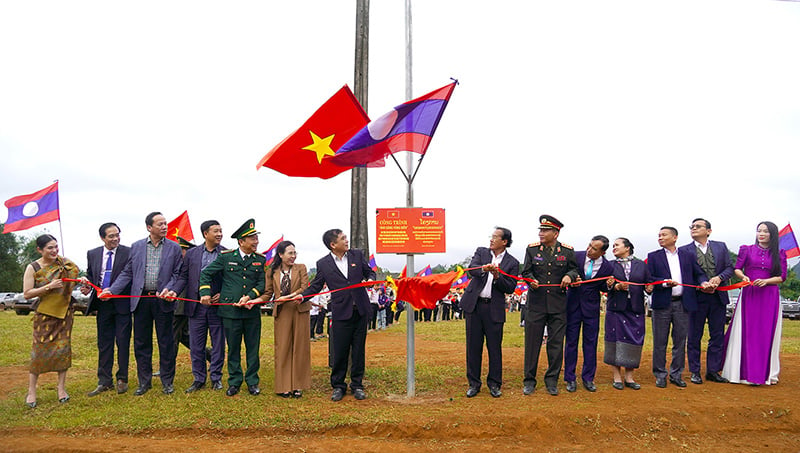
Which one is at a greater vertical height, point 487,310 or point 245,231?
point 245,231

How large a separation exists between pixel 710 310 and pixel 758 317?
2.27 feet

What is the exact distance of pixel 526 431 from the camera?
5.79 meters

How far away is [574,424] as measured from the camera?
5.90m

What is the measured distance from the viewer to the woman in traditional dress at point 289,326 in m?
7.12

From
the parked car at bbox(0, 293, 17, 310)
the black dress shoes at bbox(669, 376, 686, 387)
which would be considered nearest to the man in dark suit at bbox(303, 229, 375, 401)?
the black dress shoes at bbox(669, 376, 686, 387)

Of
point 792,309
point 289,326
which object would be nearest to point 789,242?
point 289,326

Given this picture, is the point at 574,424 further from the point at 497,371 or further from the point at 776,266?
the point at 776,266

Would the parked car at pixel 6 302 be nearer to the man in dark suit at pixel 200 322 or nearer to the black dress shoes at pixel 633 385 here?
the man in dark suit at pixel 200 322

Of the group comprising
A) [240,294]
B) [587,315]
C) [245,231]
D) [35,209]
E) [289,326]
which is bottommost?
[289,326]

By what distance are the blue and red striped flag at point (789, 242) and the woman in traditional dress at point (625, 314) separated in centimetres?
336

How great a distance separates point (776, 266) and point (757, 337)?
1072 millimetres

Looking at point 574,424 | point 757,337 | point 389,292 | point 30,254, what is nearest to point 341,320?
point 574,424

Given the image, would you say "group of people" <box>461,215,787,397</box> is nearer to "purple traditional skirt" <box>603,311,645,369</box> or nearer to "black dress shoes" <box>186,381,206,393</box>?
"purple traditional skirt" <box>603,311,645,369</box>

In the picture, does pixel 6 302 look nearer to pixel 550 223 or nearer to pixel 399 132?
pixel 399 132
